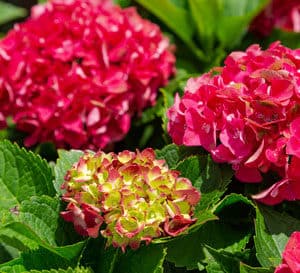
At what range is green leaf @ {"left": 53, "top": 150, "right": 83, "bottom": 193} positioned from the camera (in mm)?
1056

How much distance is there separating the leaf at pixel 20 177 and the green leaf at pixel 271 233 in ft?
1.03

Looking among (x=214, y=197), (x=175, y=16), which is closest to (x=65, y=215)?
(x=214, y=197)

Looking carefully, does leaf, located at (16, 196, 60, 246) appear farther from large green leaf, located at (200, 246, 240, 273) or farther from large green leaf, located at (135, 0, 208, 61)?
large green leaf, located at (135, 0, 208, 61)

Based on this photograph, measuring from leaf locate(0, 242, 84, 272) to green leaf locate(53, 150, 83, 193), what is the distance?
0.11 metres

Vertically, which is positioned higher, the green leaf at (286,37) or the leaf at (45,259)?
the leaf at (45,259)

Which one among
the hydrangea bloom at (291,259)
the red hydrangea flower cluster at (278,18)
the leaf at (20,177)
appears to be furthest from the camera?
the red hydrangea flower cluster at (278,18)

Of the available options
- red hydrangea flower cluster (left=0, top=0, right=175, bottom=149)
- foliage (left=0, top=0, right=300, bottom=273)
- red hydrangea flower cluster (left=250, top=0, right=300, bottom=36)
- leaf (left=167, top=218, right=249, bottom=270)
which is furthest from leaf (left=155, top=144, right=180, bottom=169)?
red hydrangea flower cluster (left=250, top=0, right=300, bottom=36)

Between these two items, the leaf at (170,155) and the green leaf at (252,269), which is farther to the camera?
the leaf at (170,155)

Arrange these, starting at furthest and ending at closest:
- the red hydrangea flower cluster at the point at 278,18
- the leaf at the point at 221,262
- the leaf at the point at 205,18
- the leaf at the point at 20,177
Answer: the red hydrangea flower cluster at the point at 278,18 < the leaf at the point at 205,18 < the leaf at the point at 20,177 < the leaf at the point at 221,262

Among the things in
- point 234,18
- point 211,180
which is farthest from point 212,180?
point 234,18

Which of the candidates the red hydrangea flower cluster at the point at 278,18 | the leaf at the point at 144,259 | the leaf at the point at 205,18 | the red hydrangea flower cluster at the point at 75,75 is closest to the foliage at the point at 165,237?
the leaf at the point at 144,259

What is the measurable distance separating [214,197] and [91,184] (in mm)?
170

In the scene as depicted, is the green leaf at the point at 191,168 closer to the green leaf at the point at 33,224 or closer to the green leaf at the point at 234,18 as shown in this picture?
the green leaf at the point at 33,224

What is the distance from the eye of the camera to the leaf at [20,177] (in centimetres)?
109
